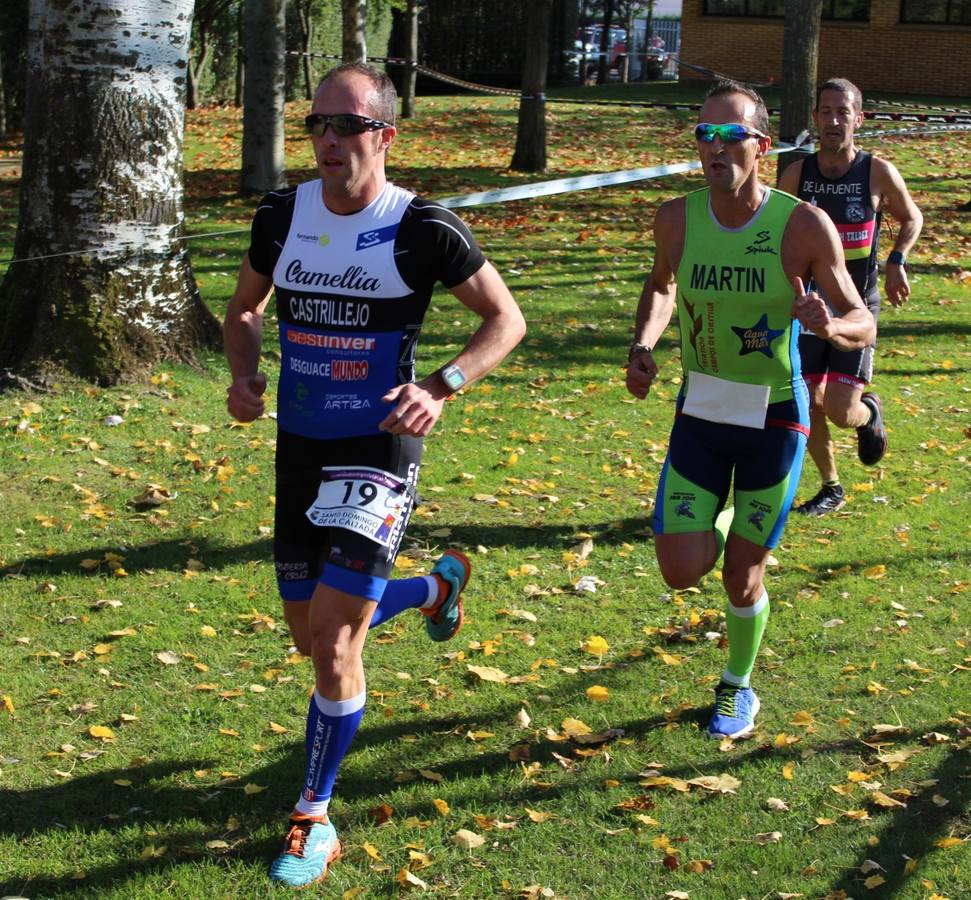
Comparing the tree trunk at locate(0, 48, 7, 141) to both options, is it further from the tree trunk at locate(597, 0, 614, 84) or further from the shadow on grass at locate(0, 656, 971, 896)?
the shadow on grass at locate(0, 656, 971, 896)

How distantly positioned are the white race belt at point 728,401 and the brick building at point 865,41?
95.7 ft

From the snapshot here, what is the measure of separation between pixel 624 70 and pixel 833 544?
3347cm

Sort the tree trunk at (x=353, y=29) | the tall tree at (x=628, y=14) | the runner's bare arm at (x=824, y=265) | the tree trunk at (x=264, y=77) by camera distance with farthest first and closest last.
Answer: the tall tree at (x=628, y=14), the tree trunk at (x=353, y=29), the tree trunk at (x=264, y=77), the runner's bare arm at (x=824, y=265)

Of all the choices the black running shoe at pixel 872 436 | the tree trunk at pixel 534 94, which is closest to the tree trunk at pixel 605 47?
the tree trunk at pixel 534 94

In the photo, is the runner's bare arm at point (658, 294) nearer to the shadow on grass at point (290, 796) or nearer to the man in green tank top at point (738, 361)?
the man in green tank top at point (738, 361)

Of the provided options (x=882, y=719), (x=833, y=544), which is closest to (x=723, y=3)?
(x=833, y=544)

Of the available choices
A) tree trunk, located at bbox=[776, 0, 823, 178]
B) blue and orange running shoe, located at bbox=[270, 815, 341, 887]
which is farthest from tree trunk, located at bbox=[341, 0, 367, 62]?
blue and orange running shoe, located at bbox=[270, 815, 341, 887]

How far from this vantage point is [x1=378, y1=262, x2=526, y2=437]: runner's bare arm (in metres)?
4.14

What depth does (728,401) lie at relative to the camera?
5168mm

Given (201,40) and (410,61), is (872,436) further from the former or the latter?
(201,40)

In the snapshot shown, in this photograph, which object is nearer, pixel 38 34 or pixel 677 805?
pixel 677 805

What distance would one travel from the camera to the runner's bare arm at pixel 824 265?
16.2 ft

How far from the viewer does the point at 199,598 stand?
6.42m

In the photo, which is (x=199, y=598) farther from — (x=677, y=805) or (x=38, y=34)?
(x=38, y=34)
